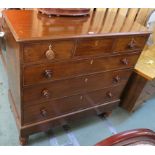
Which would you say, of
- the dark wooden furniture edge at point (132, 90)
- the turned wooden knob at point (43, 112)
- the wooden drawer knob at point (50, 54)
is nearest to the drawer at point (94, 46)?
the wooden drawer knob at point (50, 54)

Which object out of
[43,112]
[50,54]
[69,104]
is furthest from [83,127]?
[50,54]

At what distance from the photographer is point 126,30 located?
129cm

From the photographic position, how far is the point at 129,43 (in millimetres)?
1349

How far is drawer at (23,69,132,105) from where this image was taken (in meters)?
1.21

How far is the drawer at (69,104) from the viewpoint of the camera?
52.6 inches

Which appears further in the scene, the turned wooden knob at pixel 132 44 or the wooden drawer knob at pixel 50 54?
the turned wooden knob at pixel 132 44

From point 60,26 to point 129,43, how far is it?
55 cm

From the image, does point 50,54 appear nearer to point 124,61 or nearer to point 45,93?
point 45,93

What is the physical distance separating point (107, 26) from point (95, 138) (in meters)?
1.04

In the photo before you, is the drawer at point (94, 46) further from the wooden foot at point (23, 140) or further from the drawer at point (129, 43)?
the wooden foot at point (23, 140)

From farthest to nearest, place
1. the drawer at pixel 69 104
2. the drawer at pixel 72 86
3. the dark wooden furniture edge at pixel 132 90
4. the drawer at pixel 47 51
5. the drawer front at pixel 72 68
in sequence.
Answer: the dark wooden furniture edge at pixel 132 90
the drawer at pixel 69 104
the drawer at pixel 72 86
the drawer front at pixel 72 68
the drawer at pixel 47 51

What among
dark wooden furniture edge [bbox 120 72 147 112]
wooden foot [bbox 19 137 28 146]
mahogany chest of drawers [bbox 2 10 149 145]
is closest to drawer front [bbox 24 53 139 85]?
mahogany chest of drawers [bbox 2 10 149 145]
